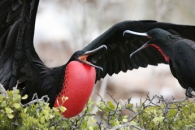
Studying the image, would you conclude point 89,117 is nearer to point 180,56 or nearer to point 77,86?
point 77,86

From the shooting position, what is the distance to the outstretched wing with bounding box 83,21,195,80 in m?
3.59

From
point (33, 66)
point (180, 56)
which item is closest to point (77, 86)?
point (33, 66)

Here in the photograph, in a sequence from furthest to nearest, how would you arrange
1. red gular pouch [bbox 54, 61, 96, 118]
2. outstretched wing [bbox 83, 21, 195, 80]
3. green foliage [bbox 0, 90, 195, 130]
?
outstretched wing [bbox 83, 21, 195, 80] → red gular pouch [bbox 54, 61, 96, 118] → green foliage [bbox 0, 90, 195, 130]

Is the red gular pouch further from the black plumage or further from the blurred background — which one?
the blurred background

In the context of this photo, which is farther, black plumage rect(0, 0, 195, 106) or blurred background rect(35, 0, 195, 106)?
blurred background rect(35, 0, 195, 106)

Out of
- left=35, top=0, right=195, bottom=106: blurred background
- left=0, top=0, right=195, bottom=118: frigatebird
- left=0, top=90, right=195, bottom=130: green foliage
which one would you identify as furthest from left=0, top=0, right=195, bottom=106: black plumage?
left=35, top=0, right=195, bottom=106: blurred background

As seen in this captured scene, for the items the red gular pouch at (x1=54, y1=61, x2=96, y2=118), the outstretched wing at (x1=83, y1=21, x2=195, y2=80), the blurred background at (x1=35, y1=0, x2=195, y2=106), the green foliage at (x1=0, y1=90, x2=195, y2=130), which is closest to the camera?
the green foliage at (x1=0, y1=90, x2=195, y2=130)

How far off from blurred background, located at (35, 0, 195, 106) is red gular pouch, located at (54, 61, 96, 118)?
3.88m

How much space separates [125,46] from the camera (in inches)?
153

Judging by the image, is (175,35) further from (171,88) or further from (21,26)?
(171,88)

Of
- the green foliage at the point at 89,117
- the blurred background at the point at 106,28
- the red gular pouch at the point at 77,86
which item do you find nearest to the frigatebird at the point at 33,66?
the red gular pouch at the point at 77,86

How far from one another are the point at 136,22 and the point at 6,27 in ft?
3.55

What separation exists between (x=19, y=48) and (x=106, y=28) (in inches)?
236

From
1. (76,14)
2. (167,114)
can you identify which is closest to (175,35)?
(167,114)
